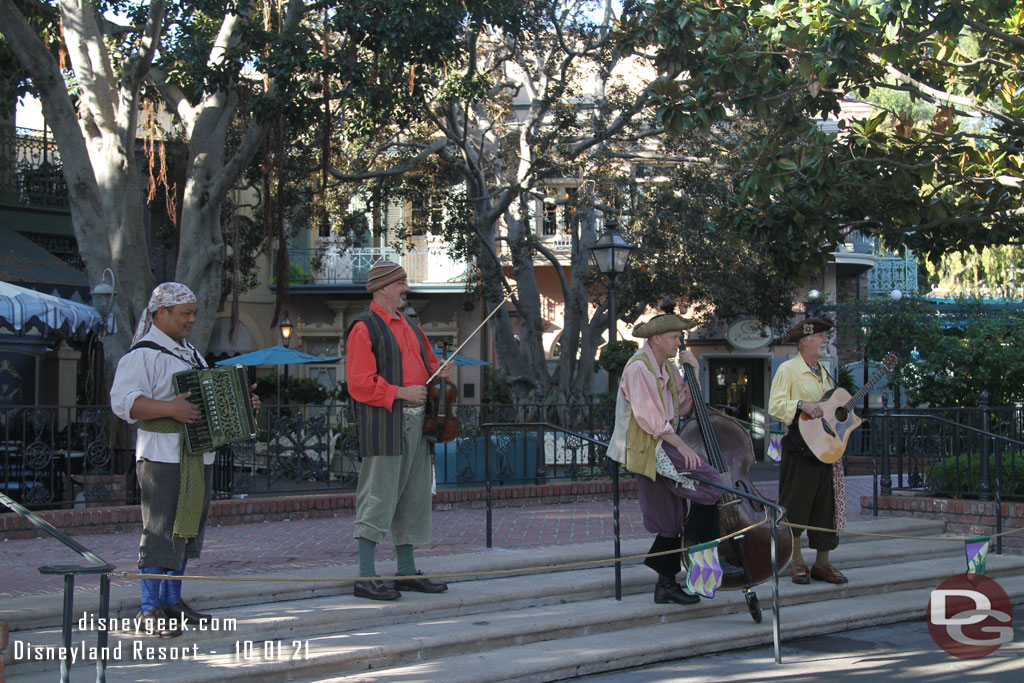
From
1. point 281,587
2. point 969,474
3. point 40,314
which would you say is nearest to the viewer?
point 281,587

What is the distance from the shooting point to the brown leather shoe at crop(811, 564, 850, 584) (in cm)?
783

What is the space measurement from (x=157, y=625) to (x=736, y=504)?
353 cm

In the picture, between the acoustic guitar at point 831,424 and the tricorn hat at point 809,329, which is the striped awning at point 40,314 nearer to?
the tricorn hat at point 809,329

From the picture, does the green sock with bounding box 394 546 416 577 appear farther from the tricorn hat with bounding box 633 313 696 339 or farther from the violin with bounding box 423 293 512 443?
the tricorn hat with bounding box 633 313 696 339

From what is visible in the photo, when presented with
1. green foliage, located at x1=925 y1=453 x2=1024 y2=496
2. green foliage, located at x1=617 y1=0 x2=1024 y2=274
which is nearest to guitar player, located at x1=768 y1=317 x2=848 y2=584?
green foliage, located at x1=617 y1=0 x2=1024 y2=274

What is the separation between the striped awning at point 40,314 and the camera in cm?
1110

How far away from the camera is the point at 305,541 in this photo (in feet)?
30.6

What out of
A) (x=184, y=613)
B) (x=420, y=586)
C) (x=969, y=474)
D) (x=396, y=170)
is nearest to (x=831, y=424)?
(x=420, y=586)

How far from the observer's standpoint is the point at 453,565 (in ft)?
24.9

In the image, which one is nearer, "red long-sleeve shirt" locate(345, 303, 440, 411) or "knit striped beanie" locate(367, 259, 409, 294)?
"red long-sleeve shirt" locate(345, 303, 440, 411)

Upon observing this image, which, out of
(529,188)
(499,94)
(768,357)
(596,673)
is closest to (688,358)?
(596,673)

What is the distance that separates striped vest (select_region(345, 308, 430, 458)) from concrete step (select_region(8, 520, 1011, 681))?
0.96 metres

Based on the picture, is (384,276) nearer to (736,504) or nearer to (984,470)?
(736,504)

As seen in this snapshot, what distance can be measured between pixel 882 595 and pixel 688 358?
2652mm
